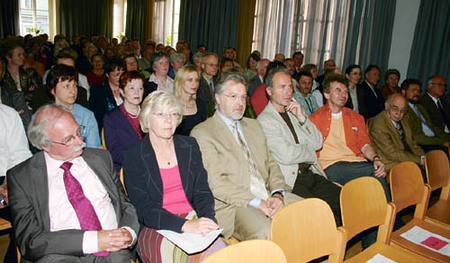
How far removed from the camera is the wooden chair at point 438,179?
252cm

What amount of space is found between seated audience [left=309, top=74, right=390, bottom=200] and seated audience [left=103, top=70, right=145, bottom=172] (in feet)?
5.47

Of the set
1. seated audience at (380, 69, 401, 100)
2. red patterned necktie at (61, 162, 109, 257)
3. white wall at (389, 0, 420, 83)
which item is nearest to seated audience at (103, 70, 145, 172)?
red patterned necktie at (61, 162, 109, 257)

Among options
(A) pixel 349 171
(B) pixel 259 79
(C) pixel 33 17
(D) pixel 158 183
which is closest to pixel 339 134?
(A) pixel 349 171

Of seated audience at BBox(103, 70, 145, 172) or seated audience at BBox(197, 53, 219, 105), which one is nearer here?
seated audience at BBox(103, 70, 145, 172)

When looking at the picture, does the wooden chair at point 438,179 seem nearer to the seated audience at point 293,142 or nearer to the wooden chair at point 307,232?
the seated audience at point 293,142

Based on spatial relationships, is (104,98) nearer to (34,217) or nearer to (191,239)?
(34,217)

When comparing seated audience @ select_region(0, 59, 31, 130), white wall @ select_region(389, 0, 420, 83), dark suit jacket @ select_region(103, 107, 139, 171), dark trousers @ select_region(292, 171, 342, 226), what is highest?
white wall @ select_region(389, 0, 420, 83)

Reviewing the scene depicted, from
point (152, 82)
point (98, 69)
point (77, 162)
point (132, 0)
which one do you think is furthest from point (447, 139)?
point (132, 0)

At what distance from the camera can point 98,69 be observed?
5344mm

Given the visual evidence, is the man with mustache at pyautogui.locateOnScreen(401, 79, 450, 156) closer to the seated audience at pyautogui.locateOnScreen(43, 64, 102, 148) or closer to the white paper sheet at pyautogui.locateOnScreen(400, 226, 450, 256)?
the white paper sheet at pyautogui.locateOnScreen(400, 226, 450, 256)

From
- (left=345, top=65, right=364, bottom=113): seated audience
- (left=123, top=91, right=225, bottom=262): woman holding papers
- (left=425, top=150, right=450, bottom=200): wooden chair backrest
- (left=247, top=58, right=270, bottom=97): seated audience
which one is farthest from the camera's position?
(left=247, top=58, right=270, bottom=97): seated audience

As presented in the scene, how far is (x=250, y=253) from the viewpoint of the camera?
1.30 metres

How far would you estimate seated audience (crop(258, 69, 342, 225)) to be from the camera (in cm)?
269

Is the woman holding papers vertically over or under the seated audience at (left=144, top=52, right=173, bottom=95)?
under
